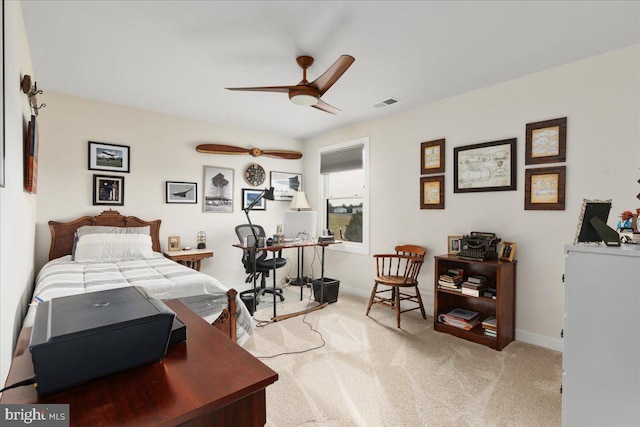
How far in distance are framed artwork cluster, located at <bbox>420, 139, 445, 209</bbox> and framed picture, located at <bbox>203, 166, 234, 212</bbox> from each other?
112 inches

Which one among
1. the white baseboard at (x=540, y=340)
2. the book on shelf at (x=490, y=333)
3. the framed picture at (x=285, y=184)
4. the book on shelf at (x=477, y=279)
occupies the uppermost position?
the framed picture at (x=285, y=184)

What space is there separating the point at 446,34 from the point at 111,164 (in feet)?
12.8

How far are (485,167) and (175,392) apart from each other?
3455 mm

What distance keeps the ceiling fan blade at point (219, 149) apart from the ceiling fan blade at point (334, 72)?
8.02ft

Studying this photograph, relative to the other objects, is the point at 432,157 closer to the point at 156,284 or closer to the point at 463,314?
the point at 463,314

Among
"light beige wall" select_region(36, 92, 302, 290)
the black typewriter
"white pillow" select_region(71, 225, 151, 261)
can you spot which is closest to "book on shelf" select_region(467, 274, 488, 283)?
the black typewriter

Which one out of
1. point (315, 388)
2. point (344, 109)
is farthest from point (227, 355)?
point (344, 109)

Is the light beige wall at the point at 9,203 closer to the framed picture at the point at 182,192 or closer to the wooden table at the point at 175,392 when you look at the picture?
the wooden table at the point at 175,392

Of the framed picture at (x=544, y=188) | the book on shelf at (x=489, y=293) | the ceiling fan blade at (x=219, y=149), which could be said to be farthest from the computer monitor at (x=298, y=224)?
the framed picture at (x=544, y=188)

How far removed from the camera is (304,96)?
104 inches

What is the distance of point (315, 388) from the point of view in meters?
2.25

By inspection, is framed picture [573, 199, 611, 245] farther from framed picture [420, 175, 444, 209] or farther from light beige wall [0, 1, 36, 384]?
light beige wall [0, 1, 36, 384]

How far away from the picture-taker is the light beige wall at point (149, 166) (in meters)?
3.44

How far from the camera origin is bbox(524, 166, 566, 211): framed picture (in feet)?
9.18
